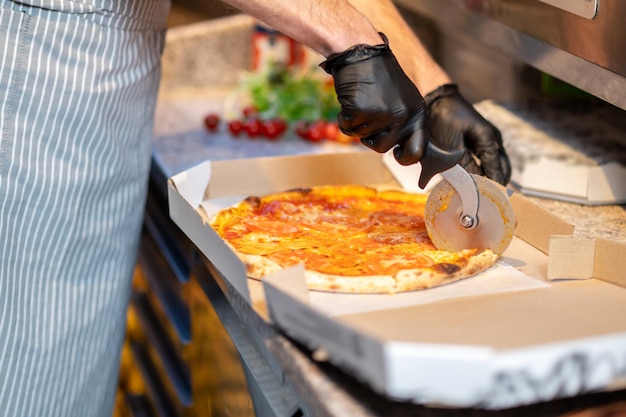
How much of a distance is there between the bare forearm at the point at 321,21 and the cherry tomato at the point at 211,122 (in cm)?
91

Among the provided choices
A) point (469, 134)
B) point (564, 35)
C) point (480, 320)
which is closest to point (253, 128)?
point (469, 134)

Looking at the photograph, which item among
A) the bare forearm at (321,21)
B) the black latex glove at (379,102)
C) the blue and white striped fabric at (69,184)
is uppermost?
the bare forearm at (321,21)

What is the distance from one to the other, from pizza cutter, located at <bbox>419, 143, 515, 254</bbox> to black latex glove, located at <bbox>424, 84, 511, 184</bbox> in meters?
0.21

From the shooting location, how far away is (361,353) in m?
0.72

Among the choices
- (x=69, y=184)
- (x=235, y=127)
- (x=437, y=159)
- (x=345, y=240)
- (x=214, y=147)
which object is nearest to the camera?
(x=437, y=159)

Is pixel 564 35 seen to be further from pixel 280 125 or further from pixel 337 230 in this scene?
pixel 280 125

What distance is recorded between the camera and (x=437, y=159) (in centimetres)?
111

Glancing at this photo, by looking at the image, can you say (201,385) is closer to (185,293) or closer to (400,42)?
(185,293)

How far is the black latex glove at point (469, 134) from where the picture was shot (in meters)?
1.36

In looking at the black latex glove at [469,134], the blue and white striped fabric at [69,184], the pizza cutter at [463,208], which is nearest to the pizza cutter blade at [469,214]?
the pizza cutter at [463,208]

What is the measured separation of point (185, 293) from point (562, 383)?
3.41 ft

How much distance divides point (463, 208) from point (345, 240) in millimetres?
188

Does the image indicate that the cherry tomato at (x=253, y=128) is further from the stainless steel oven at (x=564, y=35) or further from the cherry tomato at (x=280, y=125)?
the stainless steel oven at (x=564, y=35)

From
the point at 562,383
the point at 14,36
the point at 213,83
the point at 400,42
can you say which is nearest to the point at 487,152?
the point at 400,42
